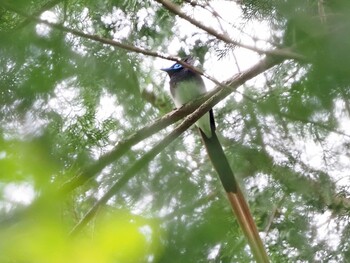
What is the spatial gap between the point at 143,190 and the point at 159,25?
1.70 m

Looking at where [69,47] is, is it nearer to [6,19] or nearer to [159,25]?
[6,19]

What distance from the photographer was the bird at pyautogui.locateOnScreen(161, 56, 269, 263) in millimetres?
2348

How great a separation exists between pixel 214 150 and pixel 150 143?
1.92ft

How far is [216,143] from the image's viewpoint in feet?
10.0

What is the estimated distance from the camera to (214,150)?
2.99 m

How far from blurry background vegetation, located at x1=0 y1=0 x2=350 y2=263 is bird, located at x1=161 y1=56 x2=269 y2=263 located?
5 cm

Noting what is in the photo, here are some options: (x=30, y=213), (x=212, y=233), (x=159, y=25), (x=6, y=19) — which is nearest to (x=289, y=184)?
(x=159, y=25)

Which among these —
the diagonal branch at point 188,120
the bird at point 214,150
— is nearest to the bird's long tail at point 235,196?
the bird at point 214,150

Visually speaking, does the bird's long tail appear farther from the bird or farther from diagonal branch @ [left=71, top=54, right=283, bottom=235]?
diagonal branch @ [left=71, top=54, right=283, bottom=235]

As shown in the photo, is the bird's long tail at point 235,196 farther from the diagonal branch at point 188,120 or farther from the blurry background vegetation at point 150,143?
the diagonal branch at point 188,120

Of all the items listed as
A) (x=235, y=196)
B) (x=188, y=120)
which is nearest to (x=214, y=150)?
(x=235, y=196)

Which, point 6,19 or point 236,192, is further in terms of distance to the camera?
point 236,192

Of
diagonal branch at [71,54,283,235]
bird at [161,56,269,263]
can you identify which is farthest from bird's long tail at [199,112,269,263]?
diagonal branch at [71,54,283,235]

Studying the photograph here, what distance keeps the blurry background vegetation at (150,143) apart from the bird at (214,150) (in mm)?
48
